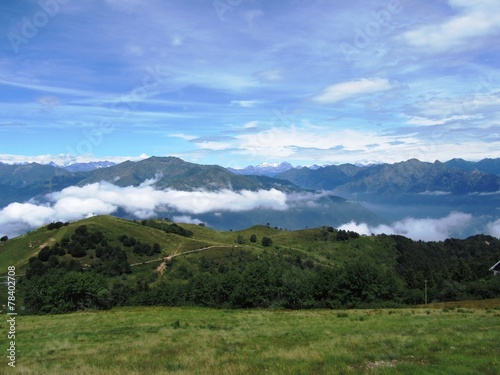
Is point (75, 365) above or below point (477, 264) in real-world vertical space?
above

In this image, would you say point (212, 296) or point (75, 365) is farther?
point (212, 296)

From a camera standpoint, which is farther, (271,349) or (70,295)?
(70,295)

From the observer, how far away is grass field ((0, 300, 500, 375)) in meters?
14.0

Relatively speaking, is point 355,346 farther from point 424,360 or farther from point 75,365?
point 75,365

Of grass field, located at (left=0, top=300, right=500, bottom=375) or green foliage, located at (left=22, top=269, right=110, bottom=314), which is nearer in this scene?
grass field, located at (left=0, top=300, right=500, bottom=375)

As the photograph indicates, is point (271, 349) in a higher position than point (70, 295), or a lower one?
higher

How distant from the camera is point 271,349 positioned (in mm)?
18422

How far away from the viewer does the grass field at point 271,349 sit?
14.0 metres

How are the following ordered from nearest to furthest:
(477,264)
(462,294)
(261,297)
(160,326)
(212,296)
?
(160,326)
(261,297)
(462,294)
(212,296)
(477,264)

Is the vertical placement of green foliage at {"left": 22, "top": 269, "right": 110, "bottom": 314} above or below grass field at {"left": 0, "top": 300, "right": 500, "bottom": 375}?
below

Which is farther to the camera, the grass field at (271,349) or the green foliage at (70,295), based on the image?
the green foliage at (70,295)

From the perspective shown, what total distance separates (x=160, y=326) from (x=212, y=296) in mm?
65692

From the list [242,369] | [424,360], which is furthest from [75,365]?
[424,360]

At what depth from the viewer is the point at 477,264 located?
16912cm
